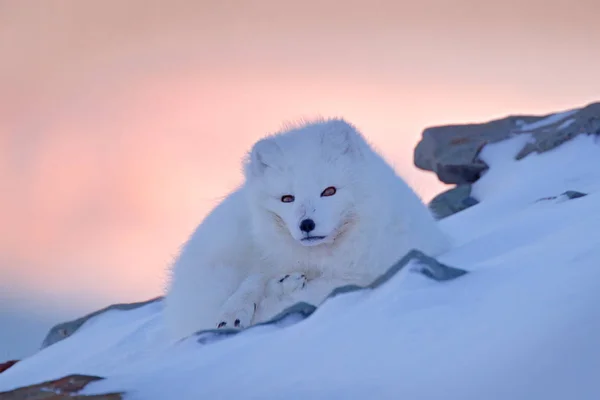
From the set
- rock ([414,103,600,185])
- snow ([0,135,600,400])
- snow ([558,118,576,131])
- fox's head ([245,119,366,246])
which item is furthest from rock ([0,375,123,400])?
snow ([558,118,576,131])

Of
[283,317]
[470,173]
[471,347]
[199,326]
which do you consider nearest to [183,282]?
[199,326]

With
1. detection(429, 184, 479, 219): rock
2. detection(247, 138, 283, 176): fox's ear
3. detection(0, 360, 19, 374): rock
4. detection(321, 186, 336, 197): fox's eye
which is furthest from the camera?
detection(429, 184, 479, 219): rock

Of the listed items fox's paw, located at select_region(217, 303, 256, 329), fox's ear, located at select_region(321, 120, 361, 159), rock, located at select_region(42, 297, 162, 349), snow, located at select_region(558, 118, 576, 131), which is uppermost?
fox's ear, located at select_region(321, 120, 361, 159)

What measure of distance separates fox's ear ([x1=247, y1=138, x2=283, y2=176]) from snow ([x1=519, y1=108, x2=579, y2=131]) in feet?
23.3

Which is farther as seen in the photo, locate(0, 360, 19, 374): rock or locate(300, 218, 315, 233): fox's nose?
locate(0, 360, 19, 374): rock

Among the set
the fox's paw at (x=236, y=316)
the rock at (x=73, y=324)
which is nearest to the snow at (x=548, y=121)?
the rock at (x=73, y=324)

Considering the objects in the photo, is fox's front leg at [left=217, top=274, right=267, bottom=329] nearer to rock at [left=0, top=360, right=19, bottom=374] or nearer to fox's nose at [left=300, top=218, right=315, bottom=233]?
fox's nose at [left=300, top=218, right=315, bottom=233]

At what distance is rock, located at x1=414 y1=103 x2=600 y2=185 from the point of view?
984 centimetres

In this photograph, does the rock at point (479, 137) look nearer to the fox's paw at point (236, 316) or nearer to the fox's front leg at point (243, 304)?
the fox's front leg at point (243, 304)

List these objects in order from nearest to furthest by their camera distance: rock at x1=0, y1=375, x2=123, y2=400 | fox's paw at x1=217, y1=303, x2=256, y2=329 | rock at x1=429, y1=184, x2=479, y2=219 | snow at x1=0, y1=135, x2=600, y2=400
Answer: snow at x1=0, y1=135, x2=600, y2=400 → rock at x1=0, y1=375, x2=123, y2=400 → fox's paw at x1=217, y1=303, x2=256, y2=329 → rock at x1=429, y1=184, x2=479, y2=219

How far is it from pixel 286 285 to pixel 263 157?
0.82 metres

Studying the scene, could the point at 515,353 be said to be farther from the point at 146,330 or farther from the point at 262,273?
the point at 146,330

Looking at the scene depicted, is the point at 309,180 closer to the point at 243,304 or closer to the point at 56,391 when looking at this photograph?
the point at 243,304

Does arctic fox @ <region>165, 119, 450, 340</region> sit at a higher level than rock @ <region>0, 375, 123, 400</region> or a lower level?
higher
